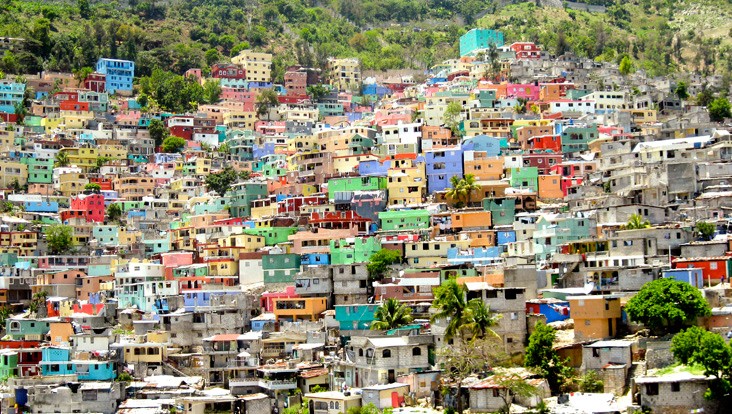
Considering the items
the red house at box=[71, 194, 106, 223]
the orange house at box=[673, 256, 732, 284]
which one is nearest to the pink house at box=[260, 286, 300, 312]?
the orange house at box=[673, 256, 732, 284]

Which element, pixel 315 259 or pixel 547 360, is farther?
pixel 315 259

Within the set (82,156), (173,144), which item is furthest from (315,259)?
(173,144)

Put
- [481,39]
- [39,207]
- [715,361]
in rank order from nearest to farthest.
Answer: [715,361], [39,207], [481,39]

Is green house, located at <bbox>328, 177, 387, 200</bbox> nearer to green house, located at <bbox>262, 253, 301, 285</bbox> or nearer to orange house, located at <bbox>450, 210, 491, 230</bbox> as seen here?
orange house, located at <bbox>450, 210, 491, 230</bbox>

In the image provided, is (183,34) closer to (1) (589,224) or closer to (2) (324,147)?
(2) (324,147)

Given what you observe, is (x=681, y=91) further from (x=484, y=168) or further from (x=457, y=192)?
(x=457, y=192)
